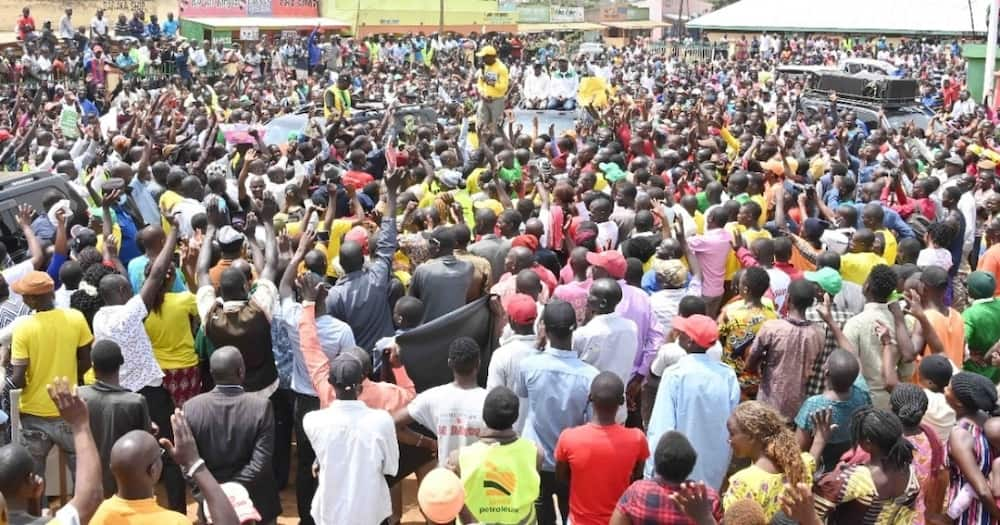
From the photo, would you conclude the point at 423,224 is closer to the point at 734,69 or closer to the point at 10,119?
the point at 10,119

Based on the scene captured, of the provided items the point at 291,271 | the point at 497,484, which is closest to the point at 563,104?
the point at 291,271

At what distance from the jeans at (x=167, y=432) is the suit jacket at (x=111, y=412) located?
2.13 ft

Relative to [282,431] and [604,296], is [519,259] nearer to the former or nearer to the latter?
[604,296]

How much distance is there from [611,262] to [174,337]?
262cm

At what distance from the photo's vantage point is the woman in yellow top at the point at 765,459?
14.1 feet

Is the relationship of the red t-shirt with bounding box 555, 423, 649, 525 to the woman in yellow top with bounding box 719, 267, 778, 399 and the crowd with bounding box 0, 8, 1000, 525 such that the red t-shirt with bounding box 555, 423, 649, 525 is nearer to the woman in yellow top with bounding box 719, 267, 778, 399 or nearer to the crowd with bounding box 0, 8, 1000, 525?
the crowd with bounding box 0, 8, 1000, 525

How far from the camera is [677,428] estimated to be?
17.5ft

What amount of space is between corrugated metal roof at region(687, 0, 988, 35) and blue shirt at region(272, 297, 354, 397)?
1609 inches

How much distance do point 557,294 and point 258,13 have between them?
1311 inches

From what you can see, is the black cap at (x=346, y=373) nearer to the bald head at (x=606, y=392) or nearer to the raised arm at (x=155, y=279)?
the bald head at (x=606, y=392)

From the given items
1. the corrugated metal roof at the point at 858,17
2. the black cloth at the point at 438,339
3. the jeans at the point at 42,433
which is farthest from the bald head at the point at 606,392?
the corrugated metal roof at the point at 858,17

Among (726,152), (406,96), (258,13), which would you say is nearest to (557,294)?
(726,152)

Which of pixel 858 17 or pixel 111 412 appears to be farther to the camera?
pixel 858 17

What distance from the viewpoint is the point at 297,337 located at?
19.1ft
